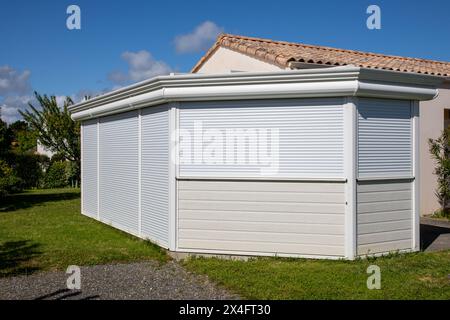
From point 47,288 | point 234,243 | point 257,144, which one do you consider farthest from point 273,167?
point 47,288

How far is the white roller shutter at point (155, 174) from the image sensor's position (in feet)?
28.6

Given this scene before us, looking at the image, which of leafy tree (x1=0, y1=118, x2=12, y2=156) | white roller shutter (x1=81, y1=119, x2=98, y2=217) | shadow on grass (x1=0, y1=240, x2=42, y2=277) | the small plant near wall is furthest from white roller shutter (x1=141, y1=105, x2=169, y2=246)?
leafy tree (x1=0, y1=118, x2=12, y2=156)

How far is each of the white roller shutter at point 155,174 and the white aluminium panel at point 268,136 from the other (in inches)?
20.4

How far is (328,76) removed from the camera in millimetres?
7551

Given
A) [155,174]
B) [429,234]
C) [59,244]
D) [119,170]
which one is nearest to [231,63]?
[119,170]

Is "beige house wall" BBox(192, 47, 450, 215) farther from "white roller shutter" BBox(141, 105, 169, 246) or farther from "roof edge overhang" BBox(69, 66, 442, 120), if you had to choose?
"roof edge overhang" BBox(69, 66, 442, 120)

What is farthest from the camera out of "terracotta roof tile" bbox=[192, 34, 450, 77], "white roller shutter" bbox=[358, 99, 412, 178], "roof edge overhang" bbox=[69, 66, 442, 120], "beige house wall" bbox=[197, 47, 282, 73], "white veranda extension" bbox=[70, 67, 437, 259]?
"beige house wall" bbox=[197, 47, 282, 73]

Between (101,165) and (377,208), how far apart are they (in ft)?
24.1

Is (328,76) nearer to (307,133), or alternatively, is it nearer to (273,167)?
(307,133)

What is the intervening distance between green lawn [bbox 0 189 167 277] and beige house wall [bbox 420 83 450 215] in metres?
8.40

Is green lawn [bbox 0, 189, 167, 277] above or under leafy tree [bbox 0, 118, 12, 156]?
under

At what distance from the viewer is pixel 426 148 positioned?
44.0 feet

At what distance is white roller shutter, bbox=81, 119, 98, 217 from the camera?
13.0 m

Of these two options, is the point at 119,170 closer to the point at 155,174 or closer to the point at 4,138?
the point at 155,174
